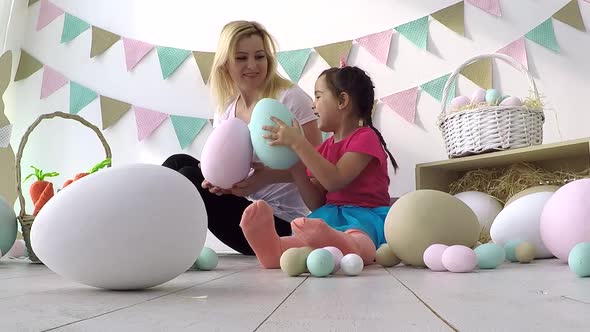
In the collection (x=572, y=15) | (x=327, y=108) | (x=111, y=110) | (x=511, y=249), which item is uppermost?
(x=572, y=15)

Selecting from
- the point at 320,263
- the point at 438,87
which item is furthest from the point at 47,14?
the point at 320,263

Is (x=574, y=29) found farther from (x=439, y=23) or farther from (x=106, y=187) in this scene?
(x=106, y=187)

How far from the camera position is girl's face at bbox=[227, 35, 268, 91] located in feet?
5.66

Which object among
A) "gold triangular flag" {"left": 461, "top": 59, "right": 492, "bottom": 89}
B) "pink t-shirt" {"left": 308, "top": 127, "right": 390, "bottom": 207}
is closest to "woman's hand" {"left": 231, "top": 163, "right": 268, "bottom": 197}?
"pink t-shirt" {"left": 308, "top": 127, "right": 390, "bottom": 207}

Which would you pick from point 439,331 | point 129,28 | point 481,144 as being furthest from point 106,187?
point 129,28

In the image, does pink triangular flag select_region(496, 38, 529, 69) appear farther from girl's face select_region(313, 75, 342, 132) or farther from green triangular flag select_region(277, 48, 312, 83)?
girl's face select_region(313, 75, 342, 132)

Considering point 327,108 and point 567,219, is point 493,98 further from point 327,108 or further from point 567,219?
point 567,219

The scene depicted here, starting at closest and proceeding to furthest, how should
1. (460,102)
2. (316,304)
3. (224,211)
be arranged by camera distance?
1. (316,304)
2. (224,211)
3. (460,102)

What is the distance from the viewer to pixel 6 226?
1425 mm

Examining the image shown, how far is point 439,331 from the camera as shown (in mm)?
459

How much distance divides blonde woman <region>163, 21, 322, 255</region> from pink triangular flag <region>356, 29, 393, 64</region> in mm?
714

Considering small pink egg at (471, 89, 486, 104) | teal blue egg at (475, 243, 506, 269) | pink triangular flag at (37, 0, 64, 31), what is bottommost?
teal blue egg at (475, 243, 506, 269)

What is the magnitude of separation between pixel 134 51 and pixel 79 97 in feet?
1.08

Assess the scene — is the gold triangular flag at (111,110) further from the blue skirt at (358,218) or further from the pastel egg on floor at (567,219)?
the pastel egg on floor at (567,219)
